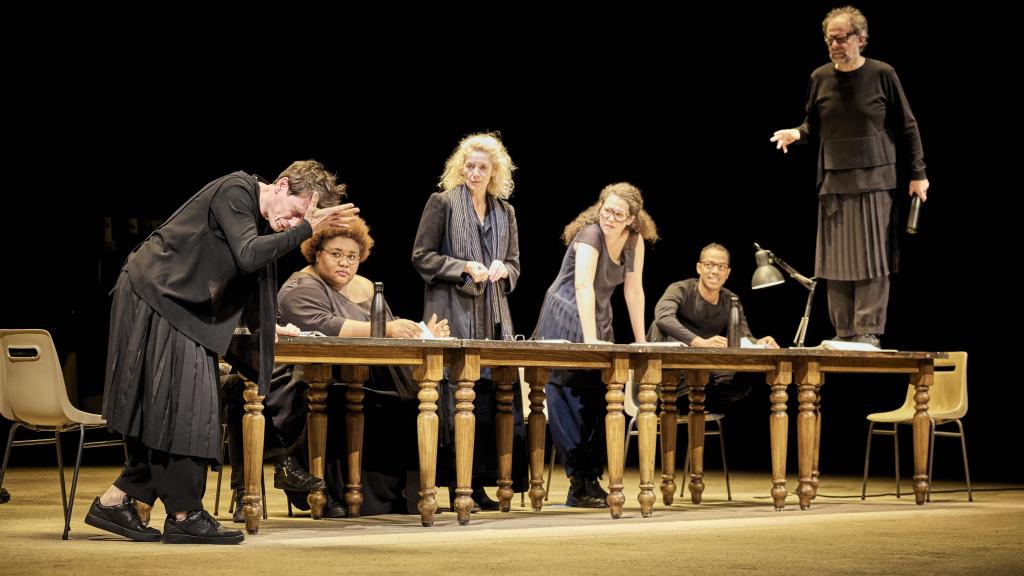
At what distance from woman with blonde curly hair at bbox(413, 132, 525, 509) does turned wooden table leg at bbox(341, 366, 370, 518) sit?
0.41 m

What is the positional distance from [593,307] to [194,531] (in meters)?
2.38

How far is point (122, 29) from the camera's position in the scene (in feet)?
29.9

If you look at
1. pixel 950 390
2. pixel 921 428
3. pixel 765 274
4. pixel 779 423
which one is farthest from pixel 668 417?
pixel 950 390

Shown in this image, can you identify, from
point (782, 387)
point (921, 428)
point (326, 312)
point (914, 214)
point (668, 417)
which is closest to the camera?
point (326, 312)

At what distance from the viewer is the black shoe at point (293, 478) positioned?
5.09 meters

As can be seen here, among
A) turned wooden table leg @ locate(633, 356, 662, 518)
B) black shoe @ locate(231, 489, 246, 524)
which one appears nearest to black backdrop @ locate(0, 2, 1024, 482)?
turned wooden table leg @ locate(633, 356, 662, 518)

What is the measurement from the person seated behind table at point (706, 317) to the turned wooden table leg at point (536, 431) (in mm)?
1131

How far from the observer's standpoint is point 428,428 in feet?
15.7

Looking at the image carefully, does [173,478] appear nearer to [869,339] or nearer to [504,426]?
[504,426]

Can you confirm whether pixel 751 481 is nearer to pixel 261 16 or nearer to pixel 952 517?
pixel 952 517

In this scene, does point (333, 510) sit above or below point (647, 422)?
below

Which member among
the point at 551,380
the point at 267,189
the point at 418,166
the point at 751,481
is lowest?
the point at 751,481

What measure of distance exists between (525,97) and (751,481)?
11.5ft

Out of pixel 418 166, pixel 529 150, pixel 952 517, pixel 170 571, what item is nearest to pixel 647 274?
pixel 529 150
